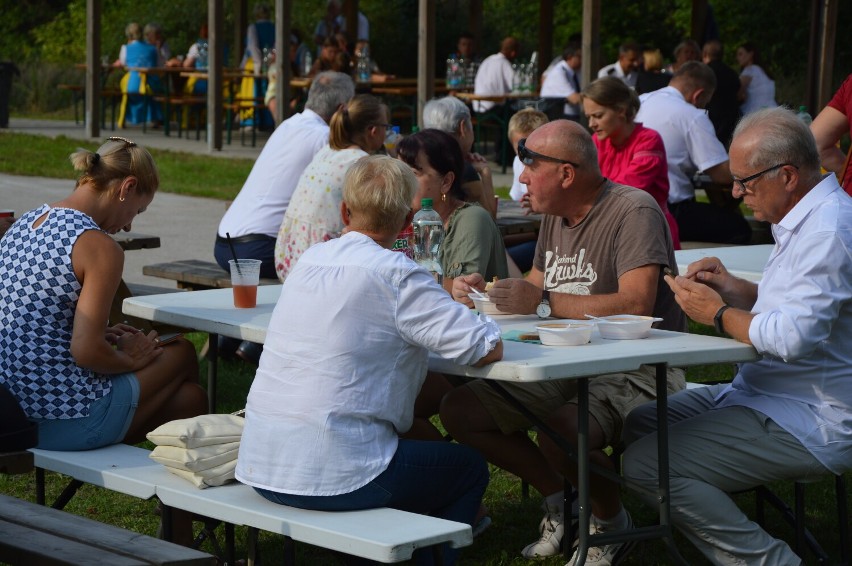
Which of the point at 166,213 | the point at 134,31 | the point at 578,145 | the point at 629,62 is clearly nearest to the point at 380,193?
the point at 578,145

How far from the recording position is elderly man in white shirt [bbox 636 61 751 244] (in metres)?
7.80

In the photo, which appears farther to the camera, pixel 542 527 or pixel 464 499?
pixel 542 527

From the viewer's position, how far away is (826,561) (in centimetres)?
397

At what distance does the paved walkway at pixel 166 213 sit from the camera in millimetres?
9914

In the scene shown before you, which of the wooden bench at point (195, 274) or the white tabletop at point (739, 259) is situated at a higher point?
the white tabletop at point (739, 259)

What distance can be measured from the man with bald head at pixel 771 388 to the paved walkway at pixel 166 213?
5.64m

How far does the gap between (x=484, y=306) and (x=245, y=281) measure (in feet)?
2.57

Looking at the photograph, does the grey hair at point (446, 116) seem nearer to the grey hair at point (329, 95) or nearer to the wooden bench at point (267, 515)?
the grey hair at point (329, 95)

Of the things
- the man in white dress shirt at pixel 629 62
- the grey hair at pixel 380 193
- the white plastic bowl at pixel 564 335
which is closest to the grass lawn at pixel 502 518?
the white plastic bowl at pixel 564 335

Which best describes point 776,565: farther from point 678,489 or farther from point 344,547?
point 344,547

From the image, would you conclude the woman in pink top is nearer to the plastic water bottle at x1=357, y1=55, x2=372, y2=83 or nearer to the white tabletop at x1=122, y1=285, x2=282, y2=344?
the white tabletop at x1=122, y1=285, x2=282, y2=344

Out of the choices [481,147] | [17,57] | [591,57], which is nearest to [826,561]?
[591,57]

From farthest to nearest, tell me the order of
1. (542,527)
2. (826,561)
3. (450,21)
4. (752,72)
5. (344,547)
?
(450,21) < (752,72) < (542,527) < (826,561) < (344,547)

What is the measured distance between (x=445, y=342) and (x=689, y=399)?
1.18m
